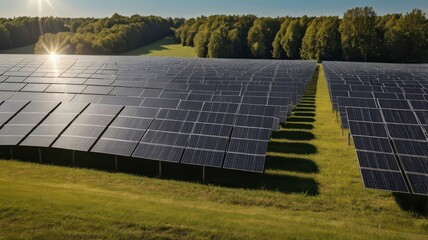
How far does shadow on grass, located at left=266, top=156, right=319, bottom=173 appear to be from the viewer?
65.7 ft

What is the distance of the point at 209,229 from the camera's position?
470 inches

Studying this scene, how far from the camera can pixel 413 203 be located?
51.8 feet

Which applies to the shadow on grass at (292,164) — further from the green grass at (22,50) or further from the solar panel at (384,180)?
the green grass at (22,50)

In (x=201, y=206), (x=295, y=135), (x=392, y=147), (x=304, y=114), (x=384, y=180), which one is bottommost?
(x=304, y=114)

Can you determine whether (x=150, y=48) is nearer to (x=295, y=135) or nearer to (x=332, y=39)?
(x=332, y=39)

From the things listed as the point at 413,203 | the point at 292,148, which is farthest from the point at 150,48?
the point at 413,203

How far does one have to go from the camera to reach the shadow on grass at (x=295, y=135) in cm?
2648

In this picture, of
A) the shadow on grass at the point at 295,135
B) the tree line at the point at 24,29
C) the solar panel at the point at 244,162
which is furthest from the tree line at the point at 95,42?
the solar panel at the point at 244,162

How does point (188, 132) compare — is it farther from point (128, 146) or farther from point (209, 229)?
point (209, 229)

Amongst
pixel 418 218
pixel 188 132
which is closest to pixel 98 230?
pixel 188 132

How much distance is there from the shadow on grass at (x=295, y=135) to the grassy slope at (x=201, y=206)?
14.9 ft

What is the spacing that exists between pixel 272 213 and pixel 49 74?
47256mm

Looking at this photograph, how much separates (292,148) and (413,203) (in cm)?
903

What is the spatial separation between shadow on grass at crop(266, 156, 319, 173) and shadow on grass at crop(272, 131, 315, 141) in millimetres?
4877
